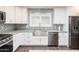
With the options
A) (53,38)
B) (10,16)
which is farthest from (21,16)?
(53,38)

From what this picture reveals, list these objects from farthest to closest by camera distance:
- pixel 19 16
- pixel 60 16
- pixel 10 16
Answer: pixel 60 16 < pixel 19 16 < pixel 10 16

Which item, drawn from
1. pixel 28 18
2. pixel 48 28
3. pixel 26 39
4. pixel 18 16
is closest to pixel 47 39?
pixel 48 28

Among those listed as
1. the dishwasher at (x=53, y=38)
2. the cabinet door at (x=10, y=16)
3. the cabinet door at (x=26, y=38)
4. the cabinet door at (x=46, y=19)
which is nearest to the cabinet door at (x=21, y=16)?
the cabinet door at (x=10, y=16)

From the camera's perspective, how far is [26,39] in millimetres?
3639

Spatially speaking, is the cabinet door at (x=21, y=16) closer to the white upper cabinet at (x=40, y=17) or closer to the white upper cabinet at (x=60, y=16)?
the white upper cabinet at (x=40, y=17)

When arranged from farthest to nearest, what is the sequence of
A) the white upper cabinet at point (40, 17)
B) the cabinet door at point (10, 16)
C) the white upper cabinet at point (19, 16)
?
1. the white upper cabinet at point (40, 17)
2. the white upper cabinet at point (19, 16)
3. the cabinet door at point (10, 16)

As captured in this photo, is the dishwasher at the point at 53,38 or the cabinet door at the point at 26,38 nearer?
the cabinet door at the point at 26,38

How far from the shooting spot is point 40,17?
3803 millimetres

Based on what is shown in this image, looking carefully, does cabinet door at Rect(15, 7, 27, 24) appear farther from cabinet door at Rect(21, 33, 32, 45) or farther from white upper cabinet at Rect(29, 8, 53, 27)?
cabinet door at Rect(21, 33, 32, 45)

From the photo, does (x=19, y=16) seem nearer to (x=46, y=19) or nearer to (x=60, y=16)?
(x=46, y=19)

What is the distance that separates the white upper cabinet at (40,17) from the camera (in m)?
3.75

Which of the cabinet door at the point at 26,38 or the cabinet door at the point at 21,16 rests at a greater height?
the cabinet door at the point at 21,16

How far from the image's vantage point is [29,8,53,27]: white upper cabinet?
3.75 meters

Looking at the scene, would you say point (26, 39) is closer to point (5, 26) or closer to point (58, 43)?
point (5, 26)
